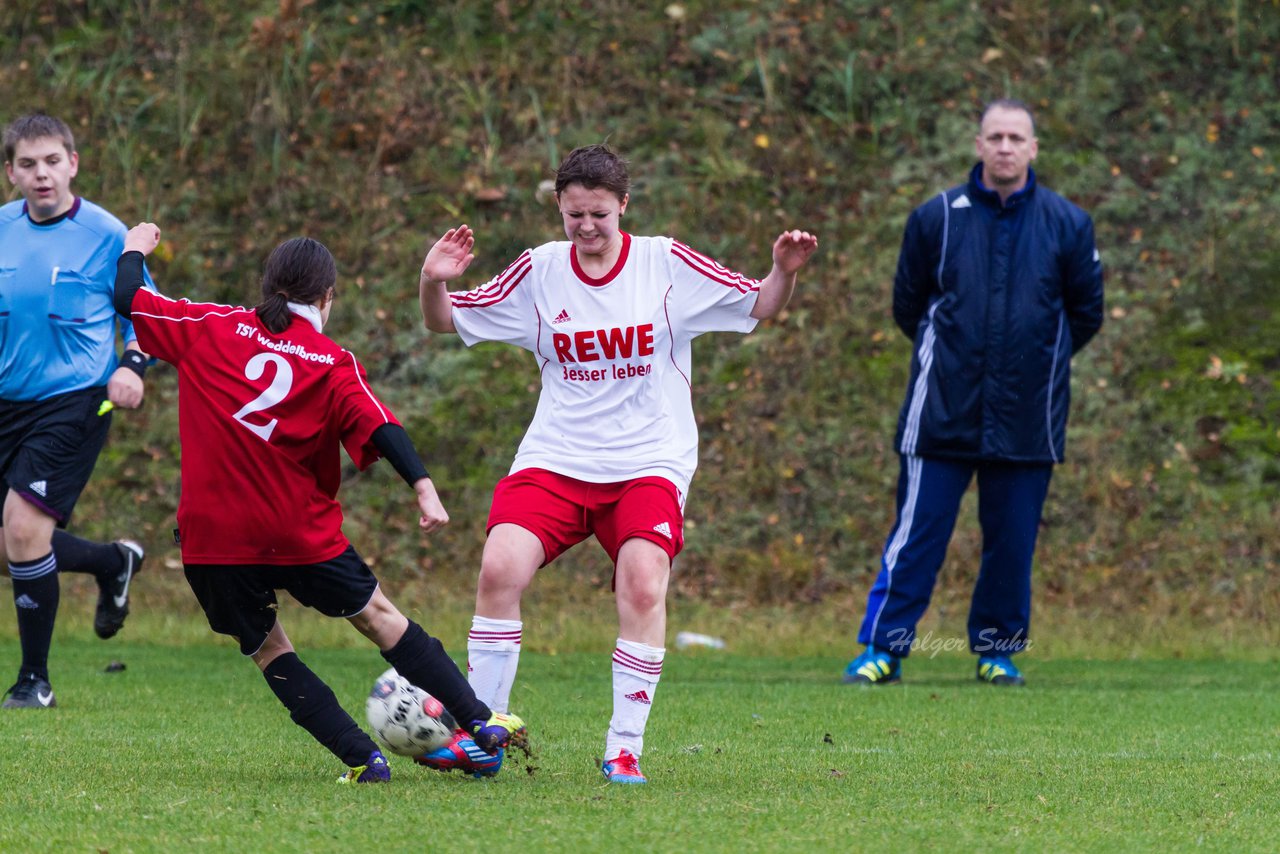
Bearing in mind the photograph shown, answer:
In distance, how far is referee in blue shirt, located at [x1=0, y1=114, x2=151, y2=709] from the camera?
A: 712 cm

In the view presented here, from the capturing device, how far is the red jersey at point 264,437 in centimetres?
492

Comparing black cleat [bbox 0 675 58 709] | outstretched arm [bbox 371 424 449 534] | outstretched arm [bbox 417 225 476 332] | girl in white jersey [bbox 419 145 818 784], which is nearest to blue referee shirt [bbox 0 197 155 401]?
black cleat [bbox 0 675 58 709]

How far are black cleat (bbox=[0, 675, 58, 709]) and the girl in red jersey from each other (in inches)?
88.6

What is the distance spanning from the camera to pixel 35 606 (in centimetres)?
720

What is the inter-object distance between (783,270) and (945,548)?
128 inches

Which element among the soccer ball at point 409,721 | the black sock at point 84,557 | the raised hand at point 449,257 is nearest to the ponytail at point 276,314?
the raised hand at point 449,257

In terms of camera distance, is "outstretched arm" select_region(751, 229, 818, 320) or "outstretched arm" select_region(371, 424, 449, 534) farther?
"outstretched arm" select_region(751, 229, 818, 320)

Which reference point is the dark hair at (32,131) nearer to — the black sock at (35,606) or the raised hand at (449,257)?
the black sock at (35,606)

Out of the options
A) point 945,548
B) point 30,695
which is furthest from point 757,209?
point 30,695

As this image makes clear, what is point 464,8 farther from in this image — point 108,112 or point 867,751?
point 867,751

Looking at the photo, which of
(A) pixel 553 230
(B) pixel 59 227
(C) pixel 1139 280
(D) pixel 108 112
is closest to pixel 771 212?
(A) pixel 553 230

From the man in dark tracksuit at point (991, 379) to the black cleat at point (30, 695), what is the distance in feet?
12.2

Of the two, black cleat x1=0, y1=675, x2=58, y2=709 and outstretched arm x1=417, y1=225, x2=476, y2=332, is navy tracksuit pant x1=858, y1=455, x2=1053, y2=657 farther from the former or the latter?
black cleat x1=0, y1=675, x2=58, y2=709

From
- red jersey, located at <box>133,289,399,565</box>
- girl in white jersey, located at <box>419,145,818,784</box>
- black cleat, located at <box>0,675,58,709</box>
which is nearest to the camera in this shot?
red jersey, located at <box>133,289,399,565</box>
